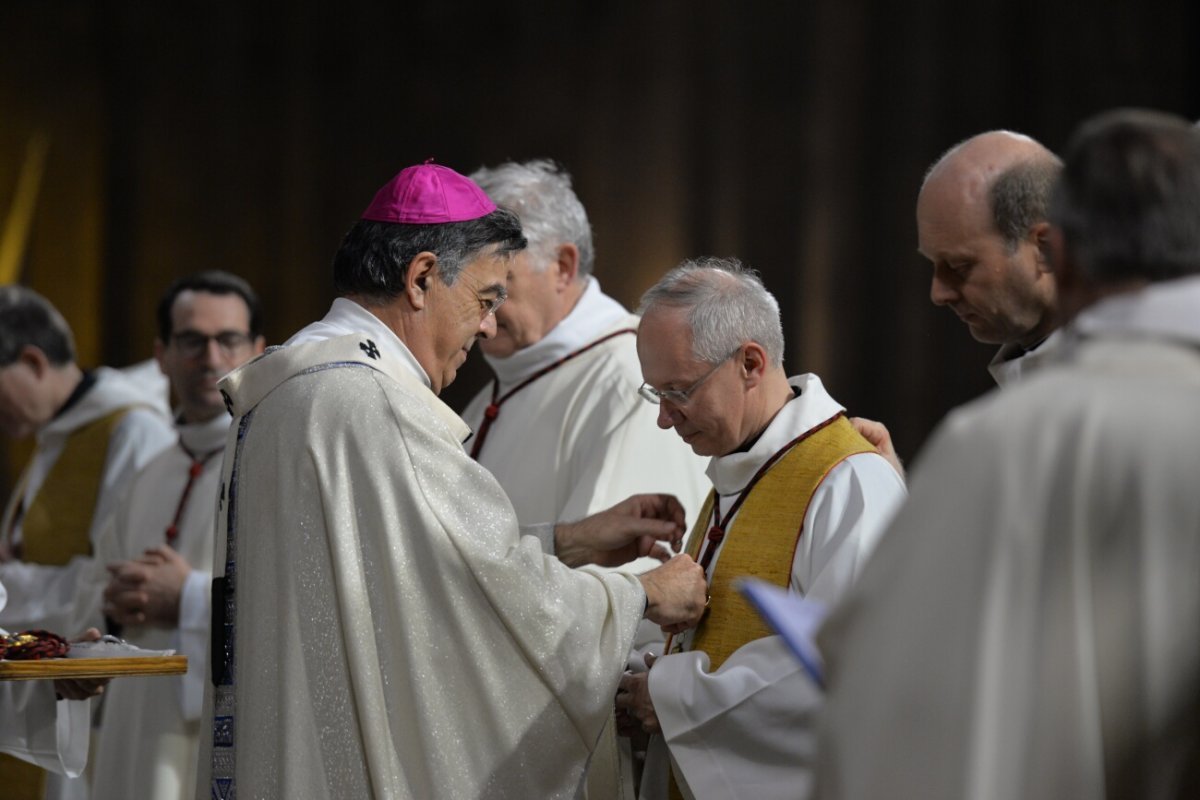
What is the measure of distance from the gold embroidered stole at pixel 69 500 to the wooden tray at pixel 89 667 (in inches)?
108

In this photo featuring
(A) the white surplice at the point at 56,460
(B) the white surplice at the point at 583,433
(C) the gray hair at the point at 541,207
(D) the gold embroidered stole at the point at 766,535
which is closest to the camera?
(D) the gold embroidered stole at the point at 766,535

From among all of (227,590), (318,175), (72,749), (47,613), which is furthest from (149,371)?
(227,590)

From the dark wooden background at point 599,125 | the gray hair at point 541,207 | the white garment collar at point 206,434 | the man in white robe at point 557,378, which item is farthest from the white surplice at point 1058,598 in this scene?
the dark wooden background at point 599,125

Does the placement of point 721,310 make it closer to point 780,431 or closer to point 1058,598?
point 780,431

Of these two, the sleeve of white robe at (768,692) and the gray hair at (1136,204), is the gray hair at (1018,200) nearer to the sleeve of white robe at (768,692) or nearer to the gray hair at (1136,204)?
the sleeve of white robe at (768,692)

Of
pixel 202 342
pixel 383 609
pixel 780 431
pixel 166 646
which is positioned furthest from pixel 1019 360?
pixel 202 342

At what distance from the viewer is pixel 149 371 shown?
21.4ft

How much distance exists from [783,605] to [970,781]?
0.35 metres

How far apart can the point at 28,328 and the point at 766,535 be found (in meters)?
3.71

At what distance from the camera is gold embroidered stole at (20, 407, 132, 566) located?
5.80 meters

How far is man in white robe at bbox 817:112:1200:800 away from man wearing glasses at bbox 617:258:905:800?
117cm

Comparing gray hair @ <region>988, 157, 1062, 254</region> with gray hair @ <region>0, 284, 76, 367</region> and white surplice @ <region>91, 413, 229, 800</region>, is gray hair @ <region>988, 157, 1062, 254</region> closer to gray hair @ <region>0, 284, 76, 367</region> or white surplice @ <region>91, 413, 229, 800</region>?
white surplice @ <region>91, 413, 229, 800</region>

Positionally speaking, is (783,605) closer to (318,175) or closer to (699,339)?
(699,339)

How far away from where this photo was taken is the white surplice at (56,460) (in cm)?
555
